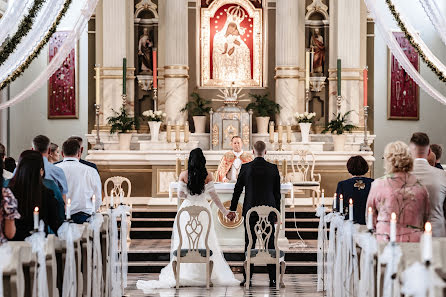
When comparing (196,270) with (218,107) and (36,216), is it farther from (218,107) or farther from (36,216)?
(218,107)

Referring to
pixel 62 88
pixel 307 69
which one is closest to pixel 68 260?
pixel 307 69

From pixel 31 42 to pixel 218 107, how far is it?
5902mm

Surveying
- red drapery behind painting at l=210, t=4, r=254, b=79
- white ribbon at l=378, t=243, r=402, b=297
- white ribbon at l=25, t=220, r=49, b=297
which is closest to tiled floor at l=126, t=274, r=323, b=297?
white ribbon at l=25, t=220, r=49, b=297

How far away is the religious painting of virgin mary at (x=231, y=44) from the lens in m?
17.0

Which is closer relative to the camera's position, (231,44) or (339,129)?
(339,129)

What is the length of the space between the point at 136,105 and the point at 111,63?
109 cm

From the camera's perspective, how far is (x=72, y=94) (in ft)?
59.9

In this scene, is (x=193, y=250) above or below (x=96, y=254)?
below

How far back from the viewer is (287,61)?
16562 millimetres

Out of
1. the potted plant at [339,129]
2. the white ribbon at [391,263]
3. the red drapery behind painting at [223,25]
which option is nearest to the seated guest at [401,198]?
the white ribbon at [391,263]

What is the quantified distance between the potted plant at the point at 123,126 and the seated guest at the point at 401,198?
10143 mm

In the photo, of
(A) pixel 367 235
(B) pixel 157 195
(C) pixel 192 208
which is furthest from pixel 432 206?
(B) pixel 157 195

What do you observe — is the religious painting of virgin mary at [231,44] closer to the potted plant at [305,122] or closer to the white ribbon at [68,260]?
the potted plant at [305,122]

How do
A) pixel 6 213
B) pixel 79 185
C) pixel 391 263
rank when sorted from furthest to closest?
pixel 79 185
pixel 6 213
pixel 391 263
